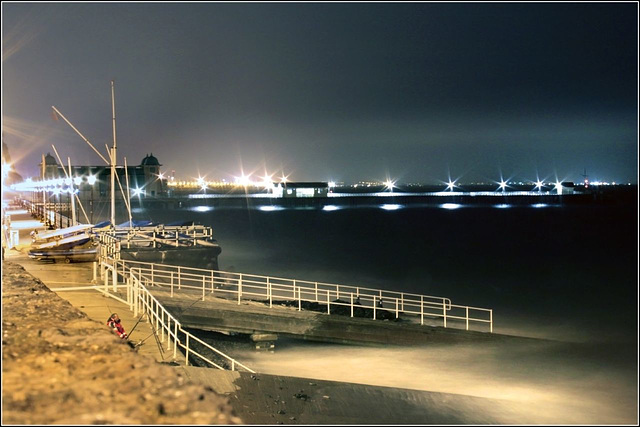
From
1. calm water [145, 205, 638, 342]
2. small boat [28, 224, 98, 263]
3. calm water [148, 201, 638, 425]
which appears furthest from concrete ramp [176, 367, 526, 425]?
calm water [145, 205, 638, 342]

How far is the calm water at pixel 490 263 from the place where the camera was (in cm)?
3388

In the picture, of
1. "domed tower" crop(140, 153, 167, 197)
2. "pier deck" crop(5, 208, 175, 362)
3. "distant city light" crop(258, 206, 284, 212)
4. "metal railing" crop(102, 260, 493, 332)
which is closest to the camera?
"pier deck" crop(5, 208, 175, 362)

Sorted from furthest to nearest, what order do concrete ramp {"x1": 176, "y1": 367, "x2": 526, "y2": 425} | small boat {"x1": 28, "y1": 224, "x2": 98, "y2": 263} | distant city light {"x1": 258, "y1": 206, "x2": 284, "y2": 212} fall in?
1. distant city light {"x1": 258, "y1": 206, "x2": 284, "y2": 212}
2. small boat {"x1": 28, "y1": 224, "x2": 98, "y2": 263}
3. concrete ramp {"x1": 176, "y1": 367, "x2": 526, "y2": 425}

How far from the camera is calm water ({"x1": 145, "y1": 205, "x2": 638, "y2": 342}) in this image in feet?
111

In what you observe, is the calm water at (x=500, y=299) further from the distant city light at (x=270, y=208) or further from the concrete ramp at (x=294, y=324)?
the distant city light at (x=270, y=208)

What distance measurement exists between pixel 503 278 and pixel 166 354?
3873 cm

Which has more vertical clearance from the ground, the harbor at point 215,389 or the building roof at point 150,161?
the building roof at point 150,161

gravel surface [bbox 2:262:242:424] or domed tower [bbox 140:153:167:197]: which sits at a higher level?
domed tower [bbox 140:153:167:197]

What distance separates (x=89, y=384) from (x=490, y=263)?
5415 centimetres

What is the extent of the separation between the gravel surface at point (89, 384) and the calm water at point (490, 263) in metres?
23.3

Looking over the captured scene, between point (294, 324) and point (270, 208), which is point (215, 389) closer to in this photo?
point (294, 324)

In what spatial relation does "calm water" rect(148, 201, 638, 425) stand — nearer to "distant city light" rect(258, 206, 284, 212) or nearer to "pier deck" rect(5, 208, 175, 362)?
"pier deck" rect(5, 208, 175, 362)

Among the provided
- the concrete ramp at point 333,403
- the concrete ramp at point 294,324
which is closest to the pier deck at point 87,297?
the concrete ramp at point 333,403

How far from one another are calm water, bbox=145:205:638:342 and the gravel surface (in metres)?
23.3
